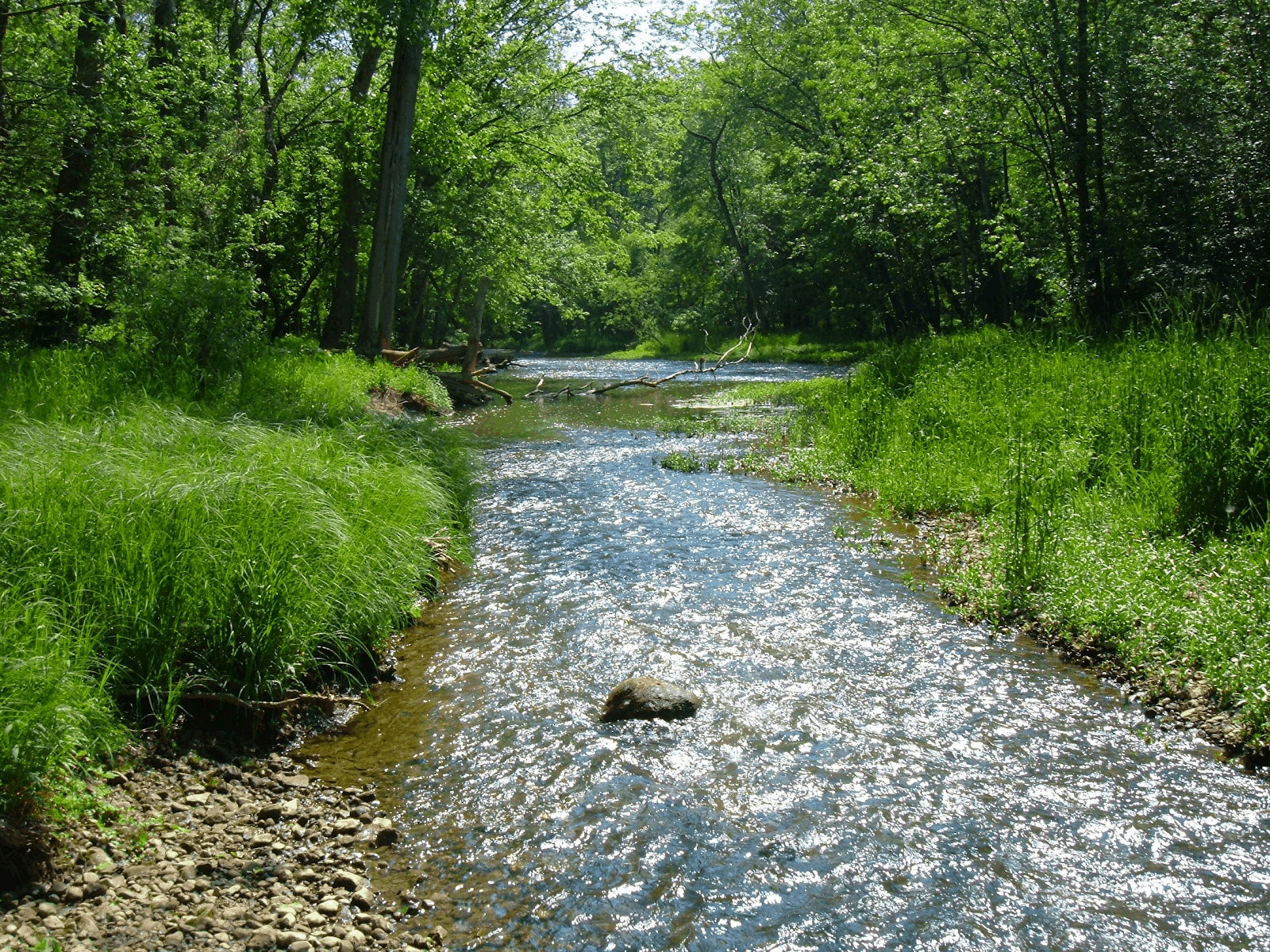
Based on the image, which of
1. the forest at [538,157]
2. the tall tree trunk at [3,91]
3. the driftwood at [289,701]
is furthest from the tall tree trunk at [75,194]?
the driftwood at [289,701]

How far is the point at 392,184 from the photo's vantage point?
17797mm

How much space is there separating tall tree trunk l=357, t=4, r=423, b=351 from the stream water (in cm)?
1232

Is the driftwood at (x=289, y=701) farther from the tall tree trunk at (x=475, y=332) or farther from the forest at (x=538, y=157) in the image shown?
the tall tree trunk at (x=475, y=332)

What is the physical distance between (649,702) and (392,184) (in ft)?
50.0

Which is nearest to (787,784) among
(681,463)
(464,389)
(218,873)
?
(218,873)

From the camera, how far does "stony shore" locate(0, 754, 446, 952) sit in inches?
126

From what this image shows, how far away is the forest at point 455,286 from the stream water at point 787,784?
29.3 inches

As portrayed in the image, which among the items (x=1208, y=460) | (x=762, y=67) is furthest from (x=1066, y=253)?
(x=762, y=67)

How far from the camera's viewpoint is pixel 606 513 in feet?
34.6

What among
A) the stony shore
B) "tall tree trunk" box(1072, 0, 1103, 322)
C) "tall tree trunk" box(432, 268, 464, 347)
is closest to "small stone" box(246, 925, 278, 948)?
the stony shore

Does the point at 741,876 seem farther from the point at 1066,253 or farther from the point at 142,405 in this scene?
the point at 1066,253

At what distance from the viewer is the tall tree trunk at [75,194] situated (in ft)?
42.9

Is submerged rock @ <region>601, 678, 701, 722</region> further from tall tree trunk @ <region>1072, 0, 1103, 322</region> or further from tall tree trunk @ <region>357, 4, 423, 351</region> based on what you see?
tall tree trunk @ <region>357, 4, 423, 351</region>

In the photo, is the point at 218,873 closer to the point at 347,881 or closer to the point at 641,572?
the point at 347,881
